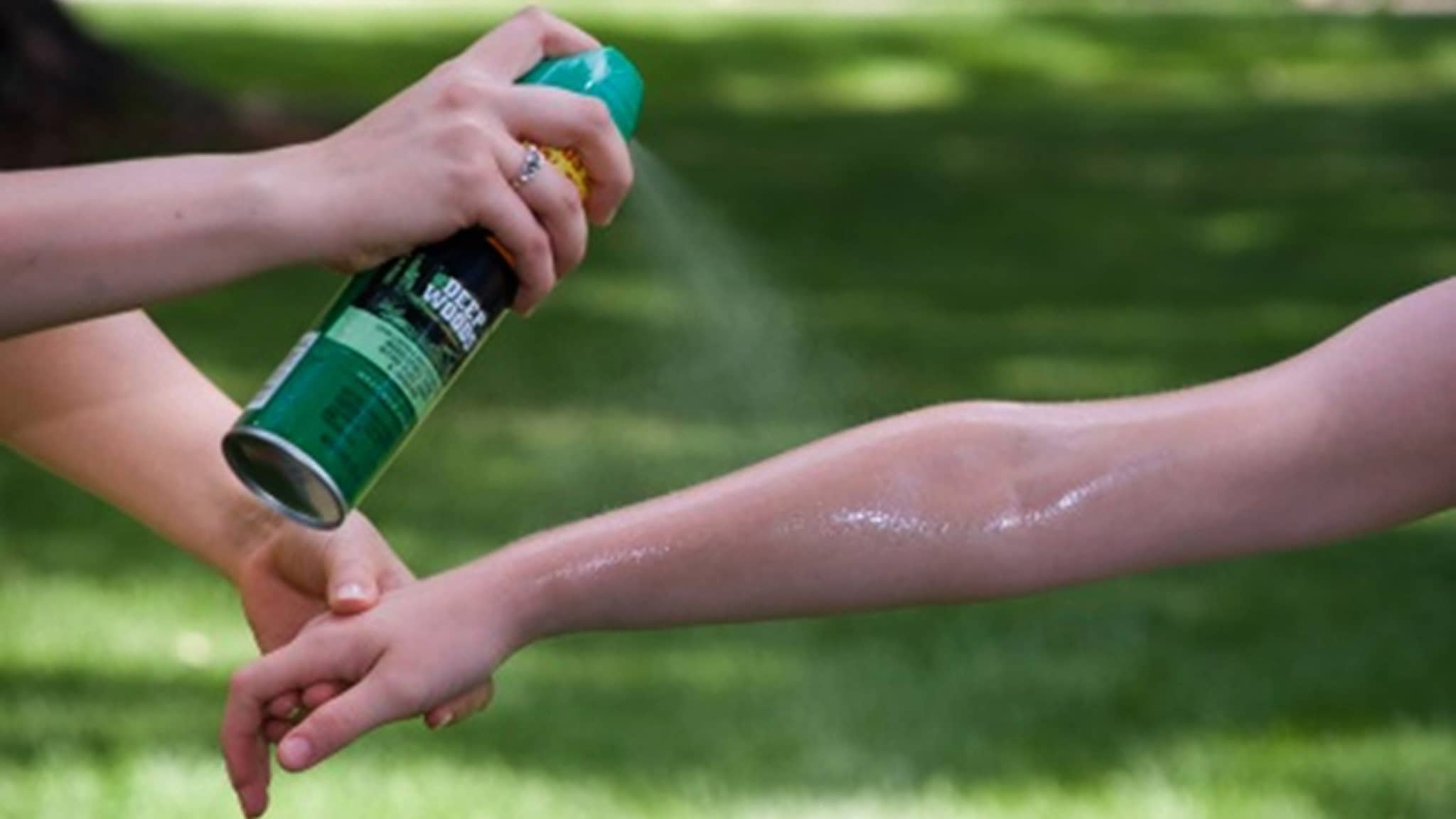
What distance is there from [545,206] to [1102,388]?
572cm

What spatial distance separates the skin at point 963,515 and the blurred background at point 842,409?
0.80 metres

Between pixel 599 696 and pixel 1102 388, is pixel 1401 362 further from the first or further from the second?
pixel 1102 388

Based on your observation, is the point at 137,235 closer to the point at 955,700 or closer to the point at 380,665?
the point at 380,665

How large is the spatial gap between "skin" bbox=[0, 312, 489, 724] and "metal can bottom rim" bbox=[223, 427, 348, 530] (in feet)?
1.51

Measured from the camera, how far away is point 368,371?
2795 mm

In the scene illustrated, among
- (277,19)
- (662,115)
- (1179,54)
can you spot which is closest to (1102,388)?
(662,115)

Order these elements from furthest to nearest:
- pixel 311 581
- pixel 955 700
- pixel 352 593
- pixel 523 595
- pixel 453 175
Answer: pixel 955 700 < pixel 311 581 < pixel 352 593 < pixel 523 595 < pixel 453 175

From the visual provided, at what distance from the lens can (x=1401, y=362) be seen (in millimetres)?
2924

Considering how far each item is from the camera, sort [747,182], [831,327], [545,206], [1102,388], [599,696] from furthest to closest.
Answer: [747,182], [831,327], [1102,388], [599,696], [545,206]

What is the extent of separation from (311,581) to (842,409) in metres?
5.15

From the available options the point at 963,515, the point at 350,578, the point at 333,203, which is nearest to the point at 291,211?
the point at 333,203

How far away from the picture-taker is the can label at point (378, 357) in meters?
2.78

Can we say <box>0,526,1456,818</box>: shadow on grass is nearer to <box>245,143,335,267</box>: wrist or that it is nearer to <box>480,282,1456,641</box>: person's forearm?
<box>480,282,1456,641</box>: person's forearm

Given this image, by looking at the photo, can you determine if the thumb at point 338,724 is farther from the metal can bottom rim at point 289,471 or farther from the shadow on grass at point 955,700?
the shadow on grass at point 955,700
